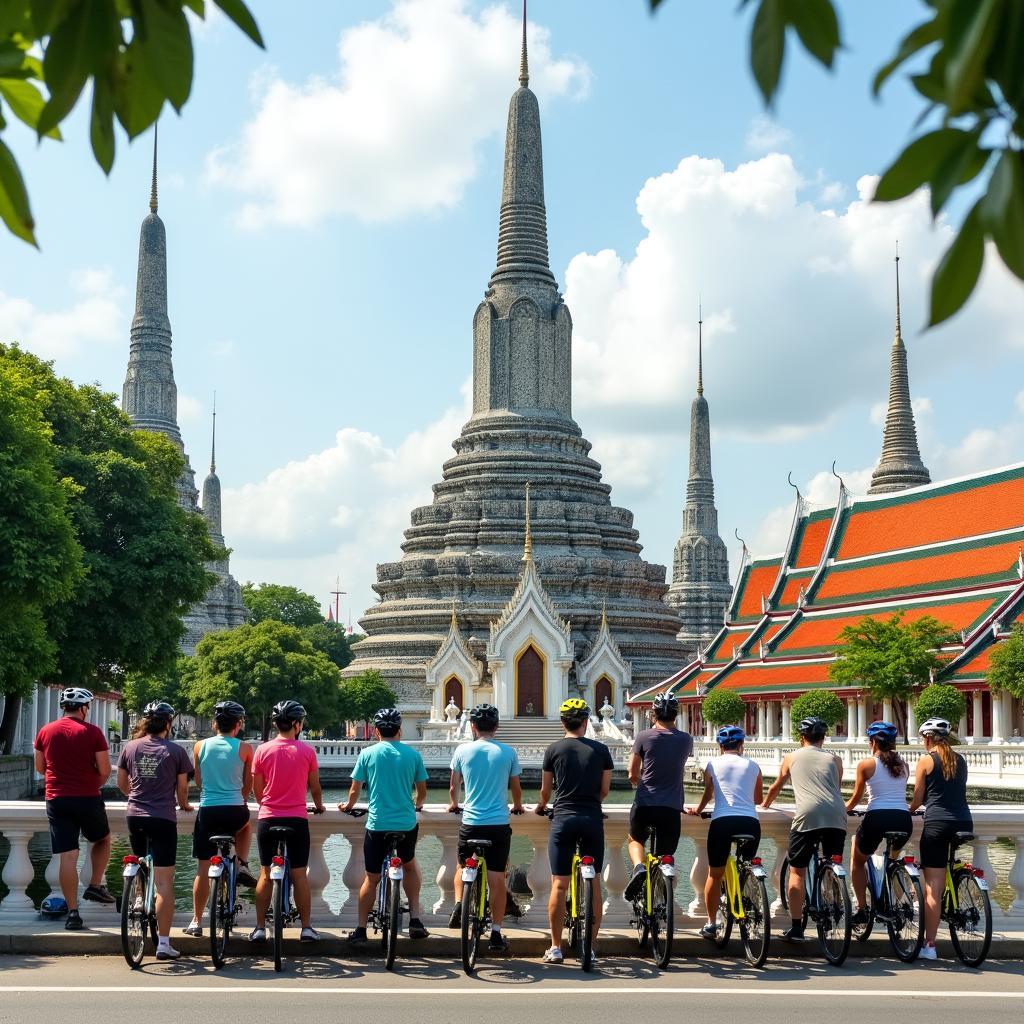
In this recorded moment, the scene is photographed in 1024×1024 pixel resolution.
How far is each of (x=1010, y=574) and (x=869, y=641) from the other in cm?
570

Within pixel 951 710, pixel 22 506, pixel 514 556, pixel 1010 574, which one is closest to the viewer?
pixel 22 506

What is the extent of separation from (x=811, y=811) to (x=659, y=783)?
1.02 metres

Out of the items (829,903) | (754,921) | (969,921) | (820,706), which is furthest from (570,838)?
(820,706)

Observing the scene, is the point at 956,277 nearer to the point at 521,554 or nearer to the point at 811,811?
the point at 811,811

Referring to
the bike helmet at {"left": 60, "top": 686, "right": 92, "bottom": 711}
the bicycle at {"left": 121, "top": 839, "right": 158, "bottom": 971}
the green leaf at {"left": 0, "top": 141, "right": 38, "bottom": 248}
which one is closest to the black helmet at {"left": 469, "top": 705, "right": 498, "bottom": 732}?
the bicycle at {"left": 121, "top": 839, "right": 158, "bottom": 971}

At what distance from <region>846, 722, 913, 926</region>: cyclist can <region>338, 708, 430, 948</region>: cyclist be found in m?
2.94

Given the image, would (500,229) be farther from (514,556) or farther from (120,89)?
(120,89)

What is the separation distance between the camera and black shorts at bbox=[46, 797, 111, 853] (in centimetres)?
1004

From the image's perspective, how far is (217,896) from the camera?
30.5 feet

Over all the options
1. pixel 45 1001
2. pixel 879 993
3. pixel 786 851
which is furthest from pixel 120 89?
pixel 786 851

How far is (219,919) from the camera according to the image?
9.48 m

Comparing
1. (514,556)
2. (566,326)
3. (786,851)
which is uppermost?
(566,326)

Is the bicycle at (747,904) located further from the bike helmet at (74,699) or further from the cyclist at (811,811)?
the bike helmet at (74,699)

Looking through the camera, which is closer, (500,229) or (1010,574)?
(1010,574)
